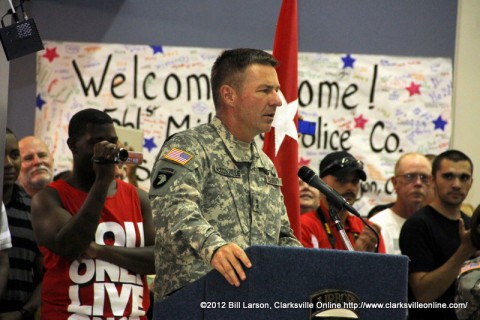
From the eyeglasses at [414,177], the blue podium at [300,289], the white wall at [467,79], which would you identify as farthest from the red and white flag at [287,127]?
the white wall at [467,79]

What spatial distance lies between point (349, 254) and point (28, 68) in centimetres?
549

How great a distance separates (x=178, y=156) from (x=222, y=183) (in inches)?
8.4

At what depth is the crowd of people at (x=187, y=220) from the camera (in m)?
2.99

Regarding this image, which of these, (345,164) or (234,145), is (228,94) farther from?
(345,164)

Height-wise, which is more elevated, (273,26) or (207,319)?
(273,26)

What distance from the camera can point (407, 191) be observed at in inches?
236

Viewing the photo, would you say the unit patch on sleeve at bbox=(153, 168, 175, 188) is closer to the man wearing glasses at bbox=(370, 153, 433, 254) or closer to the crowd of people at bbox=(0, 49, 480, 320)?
the crowd of people at bbox=(0, 49, 480, 320)

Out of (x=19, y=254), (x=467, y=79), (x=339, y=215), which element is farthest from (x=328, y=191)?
(x=467, y=79)

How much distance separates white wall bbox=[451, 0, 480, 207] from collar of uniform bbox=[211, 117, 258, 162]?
463 centimetres

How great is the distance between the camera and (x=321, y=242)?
4.74 meters

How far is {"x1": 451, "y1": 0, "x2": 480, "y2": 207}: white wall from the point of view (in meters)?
7.52

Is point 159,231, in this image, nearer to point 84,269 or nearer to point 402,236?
point 84,269

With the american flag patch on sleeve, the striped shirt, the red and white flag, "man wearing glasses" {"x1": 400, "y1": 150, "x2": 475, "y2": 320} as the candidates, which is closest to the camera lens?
the american flag patch on sleeve

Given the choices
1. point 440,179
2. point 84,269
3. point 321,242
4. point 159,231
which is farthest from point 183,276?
point 440,179
